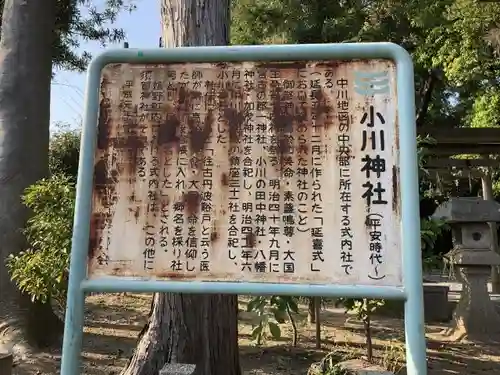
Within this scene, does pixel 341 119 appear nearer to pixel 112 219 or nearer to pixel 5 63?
pixel 112 219

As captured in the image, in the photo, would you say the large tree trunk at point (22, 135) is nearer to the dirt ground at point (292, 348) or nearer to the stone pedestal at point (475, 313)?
the dirt ground at point (292, 348)

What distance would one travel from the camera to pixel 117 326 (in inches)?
253

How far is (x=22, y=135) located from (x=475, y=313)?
592 cm

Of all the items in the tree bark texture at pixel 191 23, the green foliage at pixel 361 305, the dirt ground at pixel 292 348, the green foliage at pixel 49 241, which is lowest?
the dirt ground at pixel 292 348

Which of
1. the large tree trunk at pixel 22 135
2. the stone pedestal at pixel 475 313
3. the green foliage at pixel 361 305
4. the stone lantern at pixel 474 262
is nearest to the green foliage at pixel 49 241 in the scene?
the large tree trunk at pixel 22 135

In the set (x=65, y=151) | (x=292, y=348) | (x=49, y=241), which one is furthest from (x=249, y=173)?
(x=65, y=151)

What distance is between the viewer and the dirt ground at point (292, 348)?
15.7 feet

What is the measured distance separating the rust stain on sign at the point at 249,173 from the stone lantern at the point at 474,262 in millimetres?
5011

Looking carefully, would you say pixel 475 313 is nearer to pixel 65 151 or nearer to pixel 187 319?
pixel 187 319

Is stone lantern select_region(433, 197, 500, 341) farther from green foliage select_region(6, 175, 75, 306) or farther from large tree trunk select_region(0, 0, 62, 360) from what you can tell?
large tree trunk select_region(0, 0, 62, 360)

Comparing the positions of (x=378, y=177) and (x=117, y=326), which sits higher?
(x=378, y=177)

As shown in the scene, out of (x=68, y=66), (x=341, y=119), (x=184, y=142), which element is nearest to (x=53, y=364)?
(x=184, y=142)

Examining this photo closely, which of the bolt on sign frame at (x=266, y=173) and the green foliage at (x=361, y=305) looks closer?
the bolt on sign frame at (x=266, y=173)

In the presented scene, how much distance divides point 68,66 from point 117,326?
4.90m
